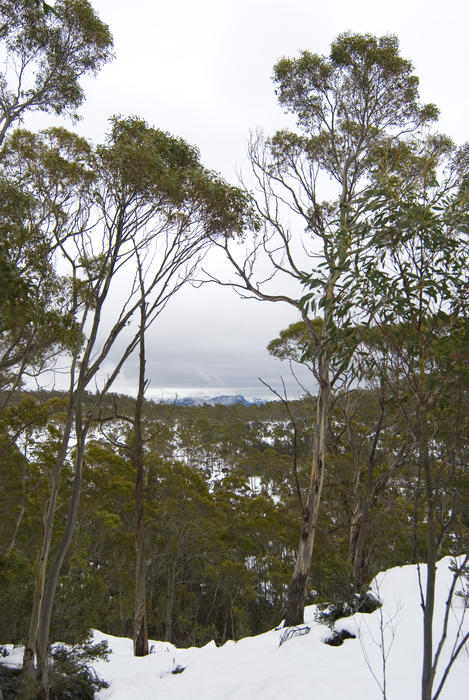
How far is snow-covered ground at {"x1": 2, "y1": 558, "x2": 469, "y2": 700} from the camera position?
327 cm

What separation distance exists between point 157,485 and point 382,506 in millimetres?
8505

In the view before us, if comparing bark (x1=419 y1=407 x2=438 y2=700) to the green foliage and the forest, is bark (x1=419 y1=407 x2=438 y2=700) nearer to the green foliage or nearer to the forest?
the forest

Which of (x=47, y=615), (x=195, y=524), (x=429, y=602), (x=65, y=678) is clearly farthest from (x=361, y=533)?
(x=195, y=524)

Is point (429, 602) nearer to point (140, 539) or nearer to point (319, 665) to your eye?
point (319, 665)

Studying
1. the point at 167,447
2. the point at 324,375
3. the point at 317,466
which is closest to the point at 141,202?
the point at 324,375

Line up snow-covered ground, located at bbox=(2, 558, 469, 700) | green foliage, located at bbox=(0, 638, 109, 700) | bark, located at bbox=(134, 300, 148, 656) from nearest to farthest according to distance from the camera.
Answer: snow-covered ground, located at bbox=(2, 558, 469, 700) < green foliage, located at bbox=(0, 638, 109, 700) < bark, located at bbox=(134, 300, 148, 656)

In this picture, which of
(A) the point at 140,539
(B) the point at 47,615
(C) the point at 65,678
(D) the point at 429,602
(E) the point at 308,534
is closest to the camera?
(D) the point at 429,602

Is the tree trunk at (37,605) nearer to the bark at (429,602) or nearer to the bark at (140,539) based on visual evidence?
the bark at (140,539)

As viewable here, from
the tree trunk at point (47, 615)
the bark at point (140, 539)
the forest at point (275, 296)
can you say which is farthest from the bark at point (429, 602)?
the bark at point (140, 539)

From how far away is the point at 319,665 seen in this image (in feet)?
12.8

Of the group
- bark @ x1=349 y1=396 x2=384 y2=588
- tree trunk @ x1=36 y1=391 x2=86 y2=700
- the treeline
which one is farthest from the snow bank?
the treeline

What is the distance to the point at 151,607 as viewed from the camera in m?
16.8

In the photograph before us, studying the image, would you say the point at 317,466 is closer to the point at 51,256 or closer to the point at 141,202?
the point at 141,202

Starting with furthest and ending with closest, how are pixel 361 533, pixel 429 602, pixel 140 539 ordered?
pixel 361 533 < pixel 140 539 < pixel 429 602
